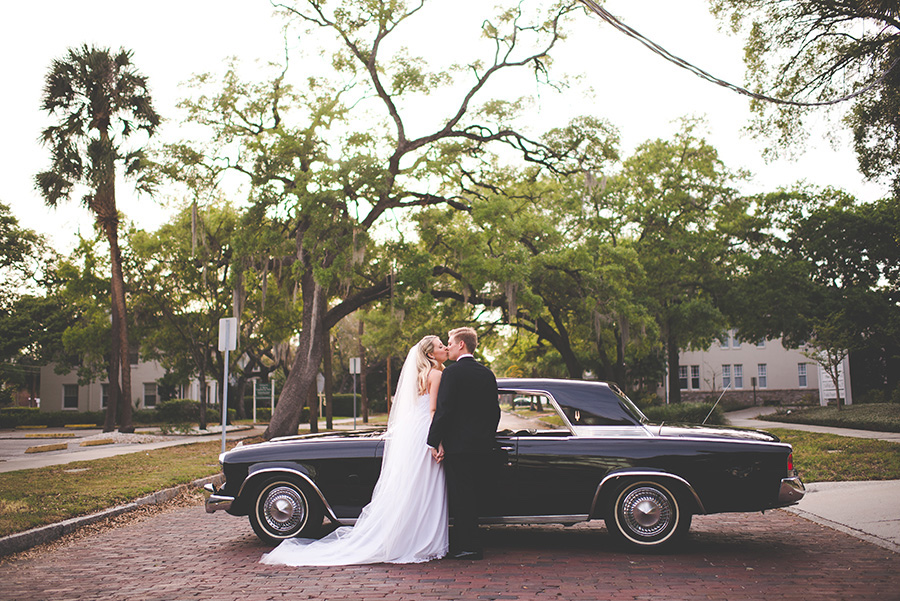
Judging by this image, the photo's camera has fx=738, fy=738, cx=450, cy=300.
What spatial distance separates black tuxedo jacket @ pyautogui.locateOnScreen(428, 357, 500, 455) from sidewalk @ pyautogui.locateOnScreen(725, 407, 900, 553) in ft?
12.7

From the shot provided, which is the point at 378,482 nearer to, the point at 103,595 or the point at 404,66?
the point at 103,595

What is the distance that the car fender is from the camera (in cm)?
679

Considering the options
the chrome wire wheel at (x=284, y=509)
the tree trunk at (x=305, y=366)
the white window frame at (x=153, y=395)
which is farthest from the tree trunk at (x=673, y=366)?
the white window frame at (x=153, y=395)

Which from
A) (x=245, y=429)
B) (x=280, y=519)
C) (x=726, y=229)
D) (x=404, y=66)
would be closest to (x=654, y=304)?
(x=726, y=229)

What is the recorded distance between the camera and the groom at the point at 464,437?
21.8 feet

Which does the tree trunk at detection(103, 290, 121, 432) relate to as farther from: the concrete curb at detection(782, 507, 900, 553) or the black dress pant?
the concrete curb at detection(782, 507, 900, 553)

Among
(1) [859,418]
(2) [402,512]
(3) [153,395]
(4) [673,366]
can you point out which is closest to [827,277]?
(4) [673,366]

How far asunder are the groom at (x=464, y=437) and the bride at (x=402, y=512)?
0.16m

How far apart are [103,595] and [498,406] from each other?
3.59 m

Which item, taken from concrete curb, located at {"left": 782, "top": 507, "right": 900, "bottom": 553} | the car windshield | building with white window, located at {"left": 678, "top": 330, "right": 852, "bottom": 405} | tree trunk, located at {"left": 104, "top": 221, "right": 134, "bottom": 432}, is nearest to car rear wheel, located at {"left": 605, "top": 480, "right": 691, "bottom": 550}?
the car windshield

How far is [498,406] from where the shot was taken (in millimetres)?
6973

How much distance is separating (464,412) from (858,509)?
5.38m

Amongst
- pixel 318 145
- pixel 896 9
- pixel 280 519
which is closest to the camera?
pixel 280 519

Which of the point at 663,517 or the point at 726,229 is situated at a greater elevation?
the point at 726,229
